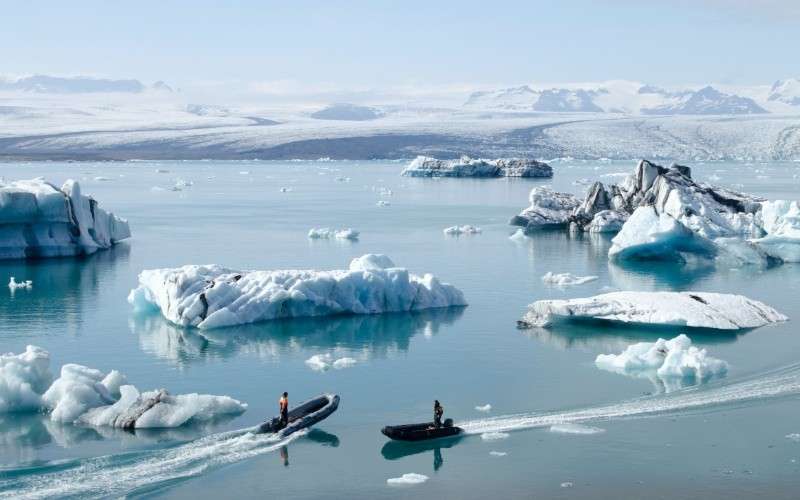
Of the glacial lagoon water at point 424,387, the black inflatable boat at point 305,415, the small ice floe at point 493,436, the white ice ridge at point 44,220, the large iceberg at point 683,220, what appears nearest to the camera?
the glacial lagoon water at point 424,387

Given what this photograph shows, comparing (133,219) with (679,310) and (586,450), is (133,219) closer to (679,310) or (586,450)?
(679,310)

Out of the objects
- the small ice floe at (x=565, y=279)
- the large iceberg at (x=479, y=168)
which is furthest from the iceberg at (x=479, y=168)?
the small ice floe at (x=565, y=279)

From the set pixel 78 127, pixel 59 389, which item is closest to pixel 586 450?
pixel 59 389

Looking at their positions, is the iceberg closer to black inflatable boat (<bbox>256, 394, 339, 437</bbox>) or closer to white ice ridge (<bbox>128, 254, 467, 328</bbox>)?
white ice ridge (<bbox>128, 254, 467, 328</bbox>)

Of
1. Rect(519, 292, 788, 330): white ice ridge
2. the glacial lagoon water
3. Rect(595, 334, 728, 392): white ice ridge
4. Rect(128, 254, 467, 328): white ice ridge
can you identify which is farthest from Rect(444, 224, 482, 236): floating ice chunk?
Rect(595, 334, 728, 392): white ice ridge

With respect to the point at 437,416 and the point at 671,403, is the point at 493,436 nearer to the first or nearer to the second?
the point at 437,416

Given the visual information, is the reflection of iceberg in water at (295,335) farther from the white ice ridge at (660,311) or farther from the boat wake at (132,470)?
the boat wake at (132,470)
